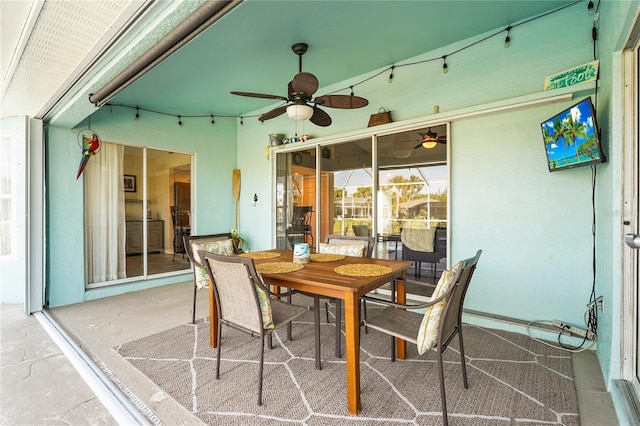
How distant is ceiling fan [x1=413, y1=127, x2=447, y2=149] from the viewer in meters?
3.29

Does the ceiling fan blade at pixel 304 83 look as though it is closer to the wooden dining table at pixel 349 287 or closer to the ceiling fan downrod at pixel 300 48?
the ceiling fan downrod at pixel 300 48

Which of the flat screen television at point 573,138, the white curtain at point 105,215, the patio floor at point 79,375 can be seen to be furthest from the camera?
the white curtain at point 105,215

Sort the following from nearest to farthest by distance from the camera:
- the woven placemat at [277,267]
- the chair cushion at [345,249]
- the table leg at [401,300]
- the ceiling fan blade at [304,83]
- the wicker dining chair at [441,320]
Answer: the wicker dining chair at [441,320] < the woven placemat at [277,267] < the table leg at [401,300] < the ceiling fan blade at [304,83] < the chair cushion at [345,249]

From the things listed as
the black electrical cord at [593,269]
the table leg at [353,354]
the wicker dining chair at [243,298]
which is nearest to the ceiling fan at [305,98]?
the wicker dining chair at [243,298]

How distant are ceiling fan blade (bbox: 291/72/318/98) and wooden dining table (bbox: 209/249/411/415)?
4.85 ft

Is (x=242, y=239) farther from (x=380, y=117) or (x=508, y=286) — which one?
(x=508, y=286)

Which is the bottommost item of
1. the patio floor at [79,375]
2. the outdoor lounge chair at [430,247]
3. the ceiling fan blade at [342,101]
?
the patio floor at [79,375]

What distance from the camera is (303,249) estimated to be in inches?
96.3

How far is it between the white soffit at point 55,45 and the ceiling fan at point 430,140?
2966mm

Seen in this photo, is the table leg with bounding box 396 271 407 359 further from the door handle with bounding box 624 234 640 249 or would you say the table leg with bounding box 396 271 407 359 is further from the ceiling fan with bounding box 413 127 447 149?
the ceiling fan with bounding box 413 127 447 149

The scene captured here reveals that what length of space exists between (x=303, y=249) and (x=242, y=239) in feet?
10.6

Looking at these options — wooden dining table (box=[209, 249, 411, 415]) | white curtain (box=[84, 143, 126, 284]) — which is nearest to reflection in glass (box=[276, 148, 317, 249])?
wooden dining table (box=[209, 249, 411, 415])

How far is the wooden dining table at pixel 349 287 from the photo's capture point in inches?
66.4

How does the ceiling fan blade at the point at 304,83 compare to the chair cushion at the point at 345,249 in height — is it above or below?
above
